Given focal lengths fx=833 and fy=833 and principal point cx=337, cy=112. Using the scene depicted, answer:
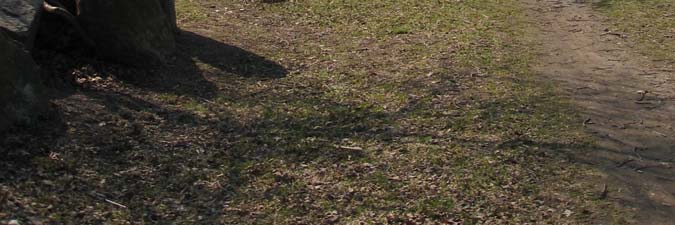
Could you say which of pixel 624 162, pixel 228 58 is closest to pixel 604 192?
pixel 624 162

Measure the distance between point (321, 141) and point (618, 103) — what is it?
2.74m

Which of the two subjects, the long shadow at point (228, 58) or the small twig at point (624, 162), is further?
the long shadow at point (228, 58)

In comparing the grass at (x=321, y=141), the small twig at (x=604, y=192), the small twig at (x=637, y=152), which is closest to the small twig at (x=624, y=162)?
the small twig at (x=637, y=152)

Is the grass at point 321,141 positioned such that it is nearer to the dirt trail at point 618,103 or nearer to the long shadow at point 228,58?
the long shadow at point 228,58

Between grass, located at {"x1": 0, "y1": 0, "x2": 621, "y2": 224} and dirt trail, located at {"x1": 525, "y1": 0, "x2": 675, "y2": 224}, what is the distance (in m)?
0.23

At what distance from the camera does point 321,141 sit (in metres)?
6.21

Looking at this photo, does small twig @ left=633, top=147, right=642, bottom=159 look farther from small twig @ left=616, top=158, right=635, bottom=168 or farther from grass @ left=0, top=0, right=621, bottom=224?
grass @ left=0, top=0, right=621, bottom=224

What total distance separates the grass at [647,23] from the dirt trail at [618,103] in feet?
0.67

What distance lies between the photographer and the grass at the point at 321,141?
507cm

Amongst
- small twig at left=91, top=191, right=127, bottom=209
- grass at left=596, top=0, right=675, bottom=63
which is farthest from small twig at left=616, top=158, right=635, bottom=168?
small twig at left=91, top=191, right=127, bottom=209

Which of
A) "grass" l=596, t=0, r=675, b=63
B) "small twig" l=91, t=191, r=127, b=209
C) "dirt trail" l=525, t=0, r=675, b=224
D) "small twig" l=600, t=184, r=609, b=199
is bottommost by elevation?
"grass" l=596, t=0, r=675, b=63

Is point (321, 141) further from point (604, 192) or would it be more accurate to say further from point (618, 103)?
point (618, 103)

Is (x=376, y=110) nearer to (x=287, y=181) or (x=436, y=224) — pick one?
(x=287, y=181)

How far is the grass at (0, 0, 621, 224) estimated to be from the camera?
16.6 ft
